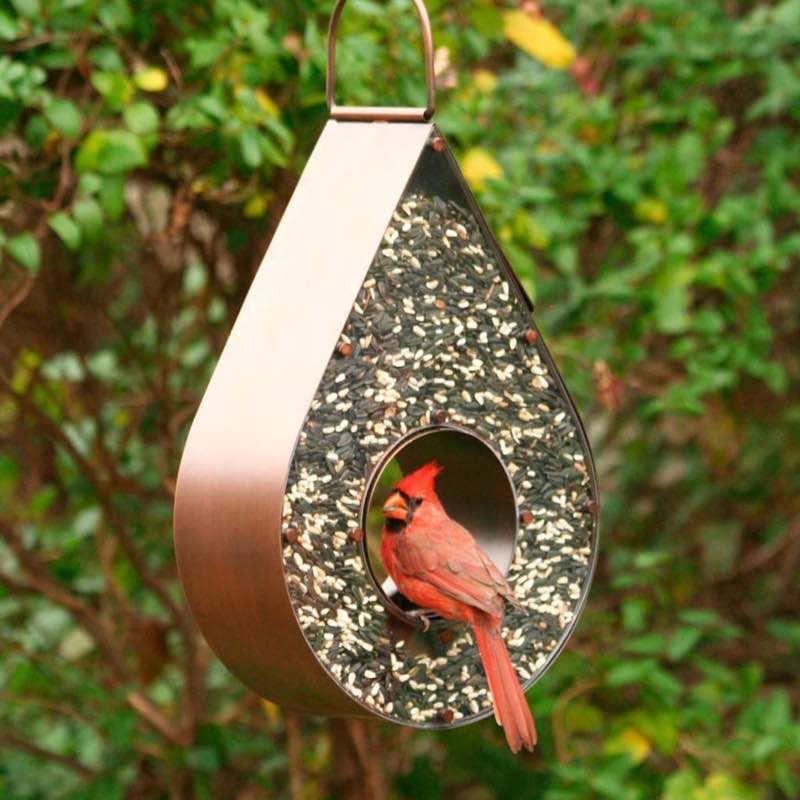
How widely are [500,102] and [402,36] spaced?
880 millimetres

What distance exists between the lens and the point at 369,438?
2.42 m

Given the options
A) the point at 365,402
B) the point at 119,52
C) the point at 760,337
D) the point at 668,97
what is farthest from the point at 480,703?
the point at 668,97

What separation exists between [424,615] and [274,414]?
0.49 meters

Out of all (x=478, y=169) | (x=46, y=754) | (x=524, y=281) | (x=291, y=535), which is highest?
(x=291, y=535)

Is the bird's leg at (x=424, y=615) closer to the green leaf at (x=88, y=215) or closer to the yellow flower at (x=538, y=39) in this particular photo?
the green leaf at (x=88, y=215)

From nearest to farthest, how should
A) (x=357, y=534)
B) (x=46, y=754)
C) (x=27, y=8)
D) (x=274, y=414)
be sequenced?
(x=274, y=414) → (x=357, y=534) → (x=27, y=8) → (x=46, y=754)

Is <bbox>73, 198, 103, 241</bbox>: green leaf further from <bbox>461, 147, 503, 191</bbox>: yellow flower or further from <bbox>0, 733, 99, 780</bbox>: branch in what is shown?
<bbox>0, 733, 99, 780</bbox>: branch

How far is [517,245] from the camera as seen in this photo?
365 centimetres

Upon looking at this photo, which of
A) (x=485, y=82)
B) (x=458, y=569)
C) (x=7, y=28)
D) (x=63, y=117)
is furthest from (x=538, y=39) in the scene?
(x=458, y=569)

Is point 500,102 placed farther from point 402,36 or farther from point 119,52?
point 119,52

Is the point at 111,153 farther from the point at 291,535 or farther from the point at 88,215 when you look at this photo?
the point at 291,535

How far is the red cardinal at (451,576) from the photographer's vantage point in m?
2.43

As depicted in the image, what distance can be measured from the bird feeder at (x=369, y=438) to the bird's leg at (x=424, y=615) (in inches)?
0.7

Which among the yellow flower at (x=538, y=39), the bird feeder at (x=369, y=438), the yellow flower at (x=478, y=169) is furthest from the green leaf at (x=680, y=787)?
the yellow flower at (x=538, y=39)
